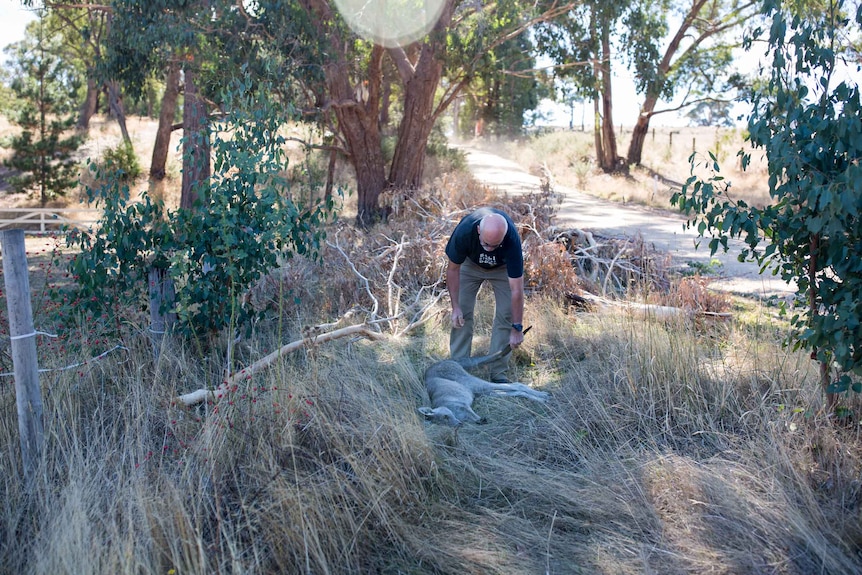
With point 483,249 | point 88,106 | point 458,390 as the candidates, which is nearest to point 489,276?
point 483,249

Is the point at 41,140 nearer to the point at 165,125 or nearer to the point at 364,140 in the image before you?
the point at 165,125

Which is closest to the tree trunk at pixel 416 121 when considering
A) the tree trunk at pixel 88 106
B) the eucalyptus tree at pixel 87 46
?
the eucalyptus tree at pixel 87 46

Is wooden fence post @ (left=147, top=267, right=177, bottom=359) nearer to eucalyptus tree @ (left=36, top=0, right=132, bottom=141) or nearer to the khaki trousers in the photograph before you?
the khaki trousers

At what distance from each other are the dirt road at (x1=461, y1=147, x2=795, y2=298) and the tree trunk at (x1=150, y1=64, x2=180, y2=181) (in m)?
8.67

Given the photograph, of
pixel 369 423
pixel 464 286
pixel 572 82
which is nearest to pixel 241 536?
pixel 369 423

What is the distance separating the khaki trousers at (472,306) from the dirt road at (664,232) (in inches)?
63.1

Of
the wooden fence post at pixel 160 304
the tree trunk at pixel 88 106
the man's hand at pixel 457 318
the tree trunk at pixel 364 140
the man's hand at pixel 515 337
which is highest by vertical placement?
the tree trunk at pixel 88 106

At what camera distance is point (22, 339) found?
3828 millimetres

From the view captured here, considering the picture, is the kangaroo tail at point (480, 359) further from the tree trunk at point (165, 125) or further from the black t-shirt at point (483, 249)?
the tree trunk at point (165, 125)

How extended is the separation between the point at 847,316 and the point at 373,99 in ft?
39.8

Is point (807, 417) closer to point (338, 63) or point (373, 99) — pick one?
point (338, 63)

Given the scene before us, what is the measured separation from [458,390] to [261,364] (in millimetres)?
1390

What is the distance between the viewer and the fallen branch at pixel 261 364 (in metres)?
4.38

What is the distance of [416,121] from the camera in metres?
14.2
